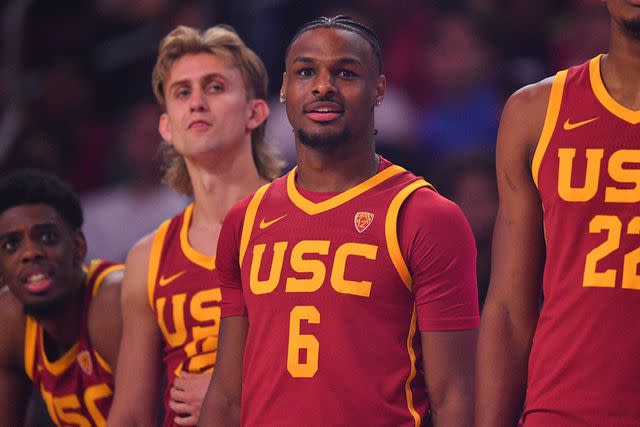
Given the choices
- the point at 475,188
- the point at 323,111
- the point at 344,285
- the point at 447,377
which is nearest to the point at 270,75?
the point at 475,188

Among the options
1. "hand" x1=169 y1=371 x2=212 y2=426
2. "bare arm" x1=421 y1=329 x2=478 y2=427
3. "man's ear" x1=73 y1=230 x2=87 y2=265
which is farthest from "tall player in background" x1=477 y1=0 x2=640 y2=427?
"man's ear" x1=73 y1=230 x2=87 y2=265

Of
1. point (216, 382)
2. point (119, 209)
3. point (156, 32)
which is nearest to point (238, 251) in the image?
point (216, 382)

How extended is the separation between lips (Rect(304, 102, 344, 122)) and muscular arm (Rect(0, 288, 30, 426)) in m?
2.04

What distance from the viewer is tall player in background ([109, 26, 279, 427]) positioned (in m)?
4.17

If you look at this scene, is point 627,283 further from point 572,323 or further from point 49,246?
point 49,246

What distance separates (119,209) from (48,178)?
81.5 inches

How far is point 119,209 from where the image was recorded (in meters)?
6.93

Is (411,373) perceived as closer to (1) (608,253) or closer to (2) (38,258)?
(1) (608,253)

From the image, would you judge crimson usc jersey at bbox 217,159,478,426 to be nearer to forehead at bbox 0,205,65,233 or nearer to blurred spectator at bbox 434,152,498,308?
forehead at bbox 0,205,65,233

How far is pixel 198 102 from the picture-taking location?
435 centimetres

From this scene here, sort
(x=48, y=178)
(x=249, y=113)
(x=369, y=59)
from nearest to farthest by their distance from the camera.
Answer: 1. (x=369, y=59)
2. (x=249, y=113)
3. (x=48, y=178)

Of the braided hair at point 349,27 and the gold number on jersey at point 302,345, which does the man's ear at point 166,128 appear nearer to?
the braided hair at point 349,27

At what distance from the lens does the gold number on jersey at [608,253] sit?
2734 mm

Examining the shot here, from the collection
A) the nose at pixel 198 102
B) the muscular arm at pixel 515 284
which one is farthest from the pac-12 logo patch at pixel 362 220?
the nose at pixel 198 102
